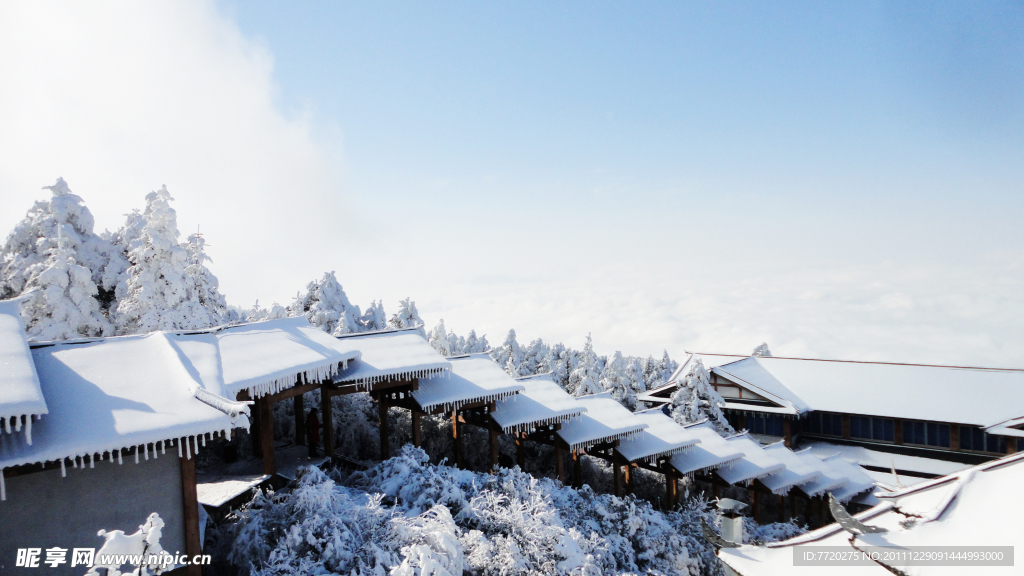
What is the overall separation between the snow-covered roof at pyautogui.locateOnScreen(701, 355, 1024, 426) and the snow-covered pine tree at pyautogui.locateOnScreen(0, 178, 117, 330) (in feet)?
114

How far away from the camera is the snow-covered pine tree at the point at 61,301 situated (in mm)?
21859

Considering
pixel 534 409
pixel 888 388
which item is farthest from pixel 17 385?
pixel 888 388

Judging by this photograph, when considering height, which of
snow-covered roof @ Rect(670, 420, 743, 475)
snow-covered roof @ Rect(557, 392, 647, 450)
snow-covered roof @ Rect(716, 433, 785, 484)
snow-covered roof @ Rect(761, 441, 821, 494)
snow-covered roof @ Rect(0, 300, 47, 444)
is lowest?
snow-covered roof @ Rect(761, 441, 821, 494)

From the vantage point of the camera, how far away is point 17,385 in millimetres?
7859

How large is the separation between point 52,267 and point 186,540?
1909 centimetres

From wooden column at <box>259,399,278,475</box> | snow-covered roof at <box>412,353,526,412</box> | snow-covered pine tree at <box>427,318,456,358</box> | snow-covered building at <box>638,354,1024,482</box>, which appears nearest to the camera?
wooden column at <box>259,399,278,475</box>

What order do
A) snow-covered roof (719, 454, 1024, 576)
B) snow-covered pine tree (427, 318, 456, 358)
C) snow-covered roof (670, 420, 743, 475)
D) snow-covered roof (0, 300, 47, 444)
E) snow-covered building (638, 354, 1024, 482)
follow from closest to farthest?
1. snow-covered roof (0, 300, 47, 444)
2. snow-covered roof (719, 454, 1024, 576)
3. snow-covered roof (670, 420, 743, 475)
4. snow-covered building (638, 354, 1024, 482)
5. snow-covered pine tree (427, 318, 456, 358)

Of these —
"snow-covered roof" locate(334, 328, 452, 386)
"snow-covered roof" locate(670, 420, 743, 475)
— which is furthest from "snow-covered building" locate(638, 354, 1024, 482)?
"snow-covered roof" locate(334, 328, 452, 386)

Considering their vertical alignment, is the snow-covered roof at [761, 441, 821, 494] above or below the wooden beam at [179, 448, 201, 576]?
below

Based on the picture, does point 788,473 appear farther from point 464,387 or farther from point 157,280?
point 157,280

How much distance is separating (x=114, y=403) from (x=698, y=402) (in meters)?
27.6

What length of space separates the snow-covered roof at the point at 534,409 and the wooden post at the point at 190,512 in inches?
389

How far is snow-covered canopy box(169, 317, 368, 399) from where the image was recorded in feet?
37.8

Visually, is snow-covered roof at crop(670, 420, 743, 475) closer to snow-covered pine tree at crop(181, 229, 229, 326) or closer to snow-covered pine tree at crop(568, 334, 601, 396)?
snow-covered pine tree at crop(568, 334, 601, 396)
